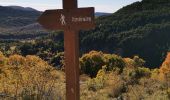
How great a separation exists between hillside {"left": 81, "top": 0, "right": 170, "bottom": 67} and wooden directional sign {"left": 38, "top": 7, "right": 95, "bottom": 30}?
214 ft

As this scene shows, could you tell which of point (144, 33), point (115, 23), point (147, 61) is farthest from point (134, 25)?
point (147, 61)

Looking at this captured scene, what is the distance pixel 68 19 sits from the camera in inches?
210

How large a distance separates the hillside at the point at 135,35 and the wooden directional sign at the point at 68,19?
65.1 metres

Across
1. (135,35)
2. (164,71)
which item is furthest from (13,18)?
(164,71)

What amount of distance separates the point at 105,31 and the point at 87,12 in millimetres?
87840

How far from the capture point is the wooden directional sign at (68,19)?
5169mm

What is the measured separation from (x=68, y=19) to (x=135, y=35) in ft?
262

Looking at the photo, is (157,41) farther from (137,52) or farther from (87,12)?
(87,12)

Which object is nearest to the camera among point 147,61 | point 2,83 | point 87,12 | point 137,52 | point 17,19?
point 87,12

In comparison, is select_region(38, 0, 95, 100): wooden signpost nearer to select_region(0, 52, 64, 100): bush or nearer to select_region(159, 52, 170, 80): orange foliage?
select_region(0, 52, 64, 100): bush

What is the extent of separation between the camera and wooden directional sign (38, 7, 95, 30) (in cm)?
517

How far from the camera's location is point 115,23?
9569cm

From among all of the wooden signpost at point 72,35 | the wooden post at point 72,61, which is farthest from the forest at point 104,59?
the wooden post at point 72,61

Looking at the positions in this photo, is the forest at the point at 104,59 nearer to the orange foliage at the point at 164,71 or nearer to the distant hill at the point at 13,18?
the orange foliage at the point at 164,71
